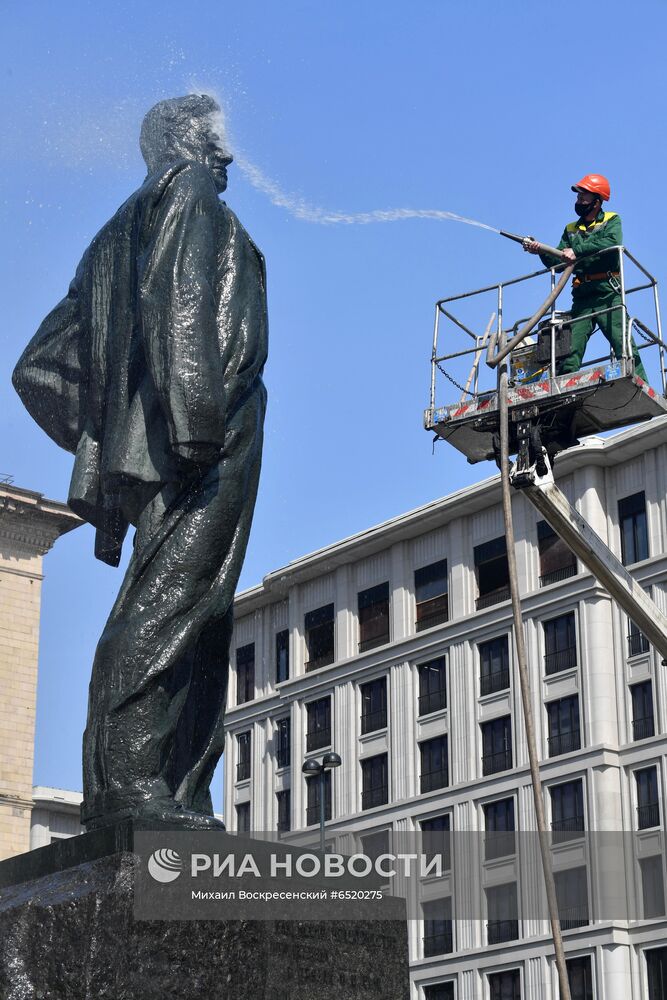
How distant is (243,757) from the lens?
216 ft

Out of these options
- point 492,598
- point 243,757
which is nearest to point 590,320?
point 492,598

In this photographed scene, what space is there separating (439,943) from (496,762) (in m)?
6.12

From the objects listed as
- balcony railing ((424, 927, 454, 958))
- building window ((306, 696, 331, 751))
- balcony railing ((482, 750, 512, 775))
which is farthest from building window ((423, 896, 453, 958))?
building window ((306, 696, 331, 751))

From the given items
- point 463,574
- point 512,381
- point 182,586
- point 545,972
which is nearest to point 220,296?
point 182,586

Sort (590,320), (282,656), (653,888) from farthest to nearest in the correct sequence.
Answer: (282,656), (653,888), (590,320)

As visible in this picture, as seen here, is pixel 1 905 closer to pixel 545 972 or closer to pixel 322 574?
pixel 545 972

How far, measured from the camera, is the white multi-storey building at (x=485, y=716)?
51.6m

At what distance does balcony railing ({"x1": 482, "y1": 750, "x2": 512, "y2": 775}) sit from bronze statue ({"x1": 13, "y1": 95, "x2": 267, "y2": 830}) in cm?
4880

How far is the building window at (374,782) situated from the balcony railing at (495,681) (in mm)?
4913

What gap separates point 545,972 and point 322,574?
18433 mm

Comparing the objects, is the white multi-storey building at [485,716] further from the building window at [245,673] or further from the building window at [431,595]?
the building window at [245,673]

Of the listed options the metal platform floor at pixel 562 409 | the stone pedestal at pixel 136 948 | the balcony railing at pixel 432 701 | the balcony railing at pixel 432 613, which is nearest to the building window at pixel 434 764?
the balcony railing at pixel 432 701

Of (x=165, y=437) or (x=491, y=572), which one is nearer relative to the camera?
(x=165, y=437)

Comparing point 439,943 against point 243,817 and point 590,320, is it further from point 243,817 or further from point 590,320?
point 590,320
